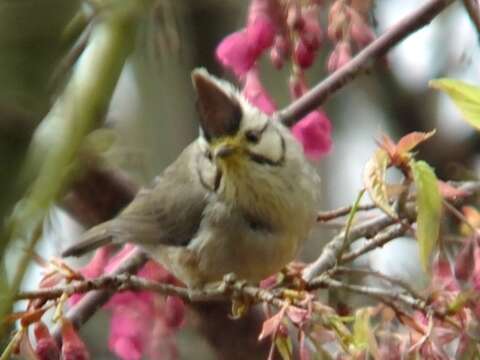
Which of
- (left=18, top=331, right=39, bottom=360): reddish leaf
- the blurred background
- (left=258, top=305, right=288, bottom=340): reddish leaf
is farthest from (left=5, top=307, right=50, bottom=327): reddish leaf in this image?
the blurred background

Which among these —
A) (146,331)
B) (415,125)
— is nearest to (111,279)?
(146,331)

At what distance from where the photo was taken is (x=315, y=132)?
1.07m

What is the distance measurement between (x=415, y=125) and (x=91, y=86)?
167 cm

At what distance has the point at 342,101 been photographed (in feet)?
6.88

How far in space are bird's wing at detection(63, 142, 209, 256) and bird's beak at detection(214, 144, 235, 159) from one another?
0.15 meters

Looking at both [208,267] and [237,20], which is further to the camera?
[237,20]

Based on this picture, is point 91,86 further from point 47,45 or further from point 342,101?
point 342,101

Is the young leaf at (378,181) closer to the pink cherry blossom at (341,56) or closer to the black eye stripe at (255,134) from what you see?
the pink cherry blossom at (341,56)

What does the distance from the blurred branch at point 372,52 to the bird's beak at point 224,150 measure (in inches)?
4.3

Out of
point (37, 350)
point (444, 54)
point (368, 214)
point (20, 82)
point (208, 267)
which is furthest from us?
point (444, 54)

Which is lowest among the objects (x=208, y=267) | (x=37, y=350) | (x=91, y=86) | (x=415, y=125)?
(x=415, y=125)

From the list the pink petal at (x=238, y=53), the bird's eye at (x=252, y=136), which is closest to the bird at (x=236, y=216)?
the bird's eye at (x=252, y=136)

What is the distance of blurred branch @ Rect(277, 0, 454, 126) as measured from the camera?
924mm

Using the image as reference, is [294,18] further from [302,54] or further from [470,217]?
[470,217]
